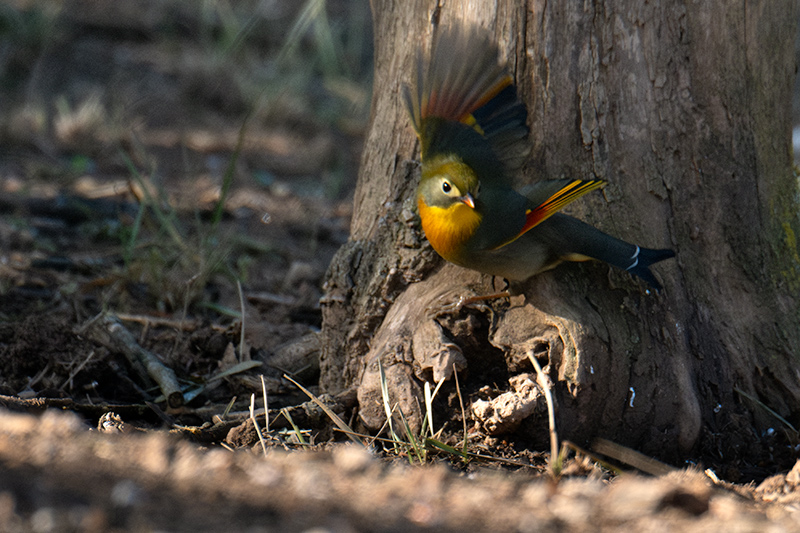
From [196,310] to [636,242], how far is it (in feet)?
6.49

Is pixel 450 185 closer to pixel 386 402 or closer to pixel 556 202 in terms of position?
pixel 556 202

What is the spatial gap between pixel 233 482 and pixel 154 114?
17.7 ft

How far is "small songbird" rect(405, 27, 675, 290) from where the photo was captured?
2.17m

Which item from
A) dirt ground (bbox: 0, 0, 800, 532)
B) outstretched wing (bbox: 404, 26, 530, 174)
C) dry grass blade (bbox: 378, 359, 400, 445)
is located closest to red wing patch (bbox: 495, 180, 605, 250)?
outstretched wing (bbox: 404, 26, 530, 174)

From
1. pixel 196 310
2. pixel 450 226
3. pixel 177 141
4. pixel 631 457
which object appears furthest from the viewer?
pixel 177 141

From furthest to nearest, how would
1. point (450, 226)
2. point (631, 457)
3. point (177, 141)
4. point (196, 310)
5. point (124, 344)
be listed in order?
point (177, 141)
point (196, 310)
point (124, 344)
point (450, 226)
point (631, 457)

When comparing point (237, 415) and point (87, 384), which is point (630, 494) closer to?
point (237, 415)

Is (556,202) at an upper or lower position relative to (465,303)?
upper

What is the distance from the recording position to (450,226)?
2.20 m

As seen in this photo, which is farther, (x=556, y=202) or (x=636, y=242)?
(x=636, y=242)

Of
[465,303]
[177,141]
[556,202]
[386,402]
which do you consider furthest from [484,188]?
[177,141]

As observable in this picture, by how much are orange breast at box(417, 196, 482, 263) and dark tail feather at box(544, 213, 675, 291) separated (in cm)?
21

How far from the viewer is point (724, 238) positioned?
242 centimetres

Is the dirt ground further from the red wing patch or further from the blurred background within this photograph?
the red wing patch
